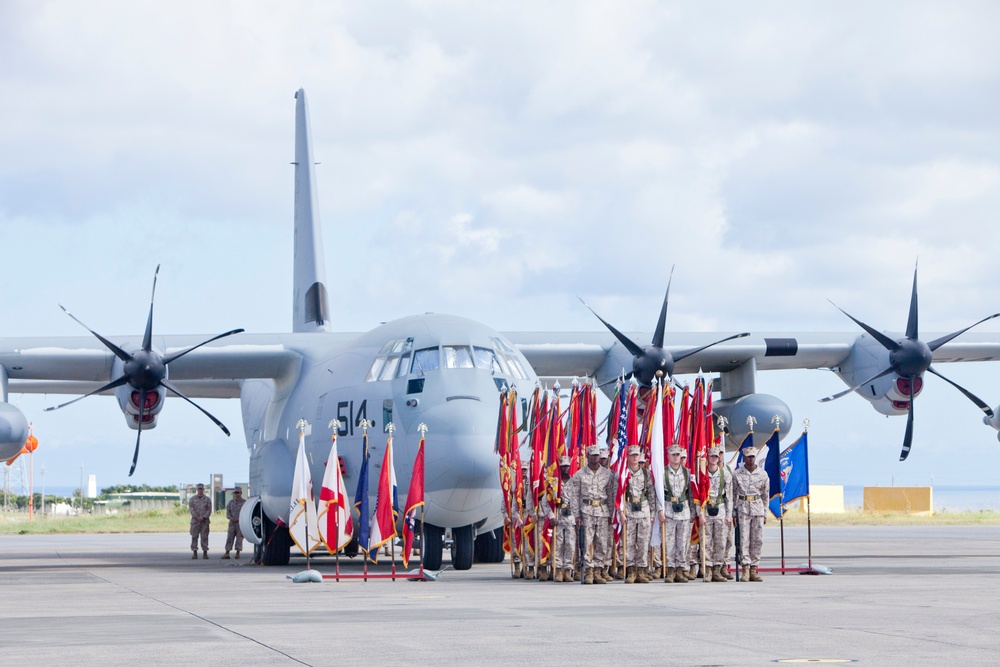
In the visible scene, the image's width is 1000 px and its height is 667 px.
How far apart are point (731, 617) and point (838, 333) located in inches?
712

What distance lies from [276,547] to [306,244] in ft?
26.9

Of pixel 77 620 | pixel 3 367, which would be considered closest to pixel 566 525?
pixel 77 620

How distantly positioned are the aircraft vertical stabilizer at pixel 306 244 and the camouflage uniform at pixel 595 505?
12301 millimetres

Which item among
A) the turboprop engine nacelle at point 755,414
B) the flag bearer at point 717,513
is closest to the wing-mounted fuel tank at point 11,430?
the flag bearer at point 717,513

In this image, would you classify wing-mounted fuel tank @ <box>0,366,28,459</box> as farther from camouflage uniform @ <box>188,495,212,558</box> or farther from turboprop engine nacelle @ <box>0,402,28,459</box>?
camouflage uniform @ <box>188,495,212,558</box>

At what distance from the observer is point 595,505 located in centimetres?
1717

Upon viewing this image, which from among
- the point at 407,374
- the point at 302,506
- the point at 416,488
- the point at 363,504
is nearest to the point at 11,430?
the point at 302,506

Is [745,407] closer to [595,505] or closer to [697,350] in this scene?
[697,350]

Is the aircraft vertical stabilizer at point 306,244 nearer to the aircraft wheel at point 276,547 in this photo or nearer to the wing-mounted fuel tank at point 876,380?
the aircraft wheel at point 276,547

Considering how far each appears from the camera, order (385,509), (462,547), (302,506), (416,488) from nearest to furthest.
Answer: (416,488), (385,509), (302,506), (462,547)

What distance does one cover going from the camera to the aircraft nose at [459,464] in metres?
18.4

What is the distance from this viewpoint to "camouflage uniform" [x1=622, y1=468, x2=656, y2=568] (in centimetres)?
1703

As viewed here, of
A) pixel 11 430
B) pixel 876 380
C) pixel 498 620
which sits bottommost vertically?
pixel 498 620

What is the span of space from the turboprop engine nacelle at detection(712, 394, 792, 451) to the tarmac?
614cm
